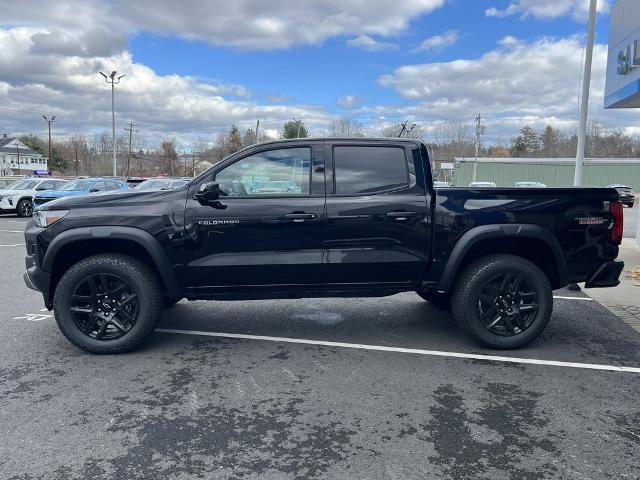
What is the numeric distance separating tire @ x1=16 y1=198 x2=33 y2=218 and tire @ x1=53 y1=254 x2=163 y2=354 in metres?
19.1

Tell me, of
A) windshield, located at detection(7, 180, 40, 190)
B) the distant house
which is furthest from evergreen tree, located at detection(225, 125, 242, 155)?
windshield, located at detection(7, 180, 40, 190)

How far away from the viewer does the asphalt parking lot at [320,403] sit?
2994mm

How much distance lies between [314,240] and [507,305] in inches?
76.0

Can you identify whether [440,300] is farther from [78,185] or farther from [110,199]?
[78,185]

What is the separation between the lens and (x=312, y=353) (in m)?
4.86

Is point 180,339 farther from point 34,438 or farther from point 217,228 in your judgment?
point 34,438

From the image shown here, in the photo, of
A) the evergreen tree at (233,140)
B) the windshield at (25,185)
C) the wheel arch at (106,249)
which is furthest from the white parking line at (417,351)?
the evergreen tree at (233,140)

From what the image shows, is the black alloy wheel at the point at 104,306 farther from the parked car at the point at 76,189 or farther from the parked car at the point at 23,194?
the parked car at the point at 23,194

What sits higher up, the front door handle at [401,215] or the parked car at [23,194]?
the front door handle at [401,215]

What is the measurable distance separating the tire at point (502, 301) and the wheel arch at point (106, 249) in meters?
2.66

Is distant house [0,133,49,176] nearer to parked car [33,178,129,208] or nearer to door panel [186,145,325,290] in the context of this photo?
parked car [33,178,129,208]

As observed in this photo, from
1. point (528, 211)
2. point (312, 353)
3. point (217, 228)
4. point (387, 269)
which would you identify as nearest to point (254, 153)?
point (217, 228)

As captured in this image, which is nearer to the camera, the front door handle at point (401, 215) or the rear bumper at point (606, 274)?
the front door handle at point (401, 215)

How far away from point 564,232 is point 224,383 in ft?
10.9
